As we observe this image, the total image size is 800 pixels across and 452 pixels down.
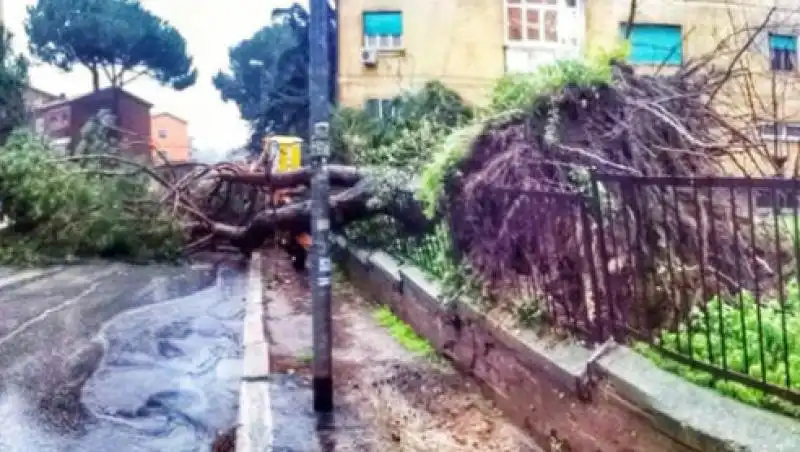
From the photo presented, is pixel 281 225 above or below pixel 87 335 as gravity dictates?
above

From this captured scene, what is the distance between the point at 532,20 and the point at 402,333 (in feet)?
51.1

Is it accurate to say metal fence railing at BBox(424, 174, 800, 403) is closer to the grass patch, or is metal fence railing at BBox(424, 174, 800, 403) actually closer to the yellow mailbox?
the grass patch

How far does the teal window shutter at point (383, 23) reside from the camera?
22.6 m

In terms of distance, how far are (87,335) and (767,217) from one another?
353 inches

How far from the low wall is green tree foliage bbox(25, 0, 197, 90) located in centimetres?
3522

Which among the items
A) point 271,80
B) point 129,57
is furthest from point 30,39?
point 271,80

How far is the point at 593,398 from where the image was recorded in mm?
4508

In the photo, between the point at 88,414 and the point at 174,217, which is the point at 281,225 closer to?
the point at 174,217

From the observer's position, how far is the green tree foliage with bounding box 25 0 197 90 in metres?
38.3

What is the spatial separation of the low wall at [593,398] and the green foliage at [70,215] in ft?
41.8

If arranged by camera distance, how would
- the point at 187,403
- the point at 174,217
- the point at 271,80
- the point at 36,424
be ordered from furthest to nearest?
the point at 271,80 < the point at 174,217 < the point at 187,403 < the point at 36,424

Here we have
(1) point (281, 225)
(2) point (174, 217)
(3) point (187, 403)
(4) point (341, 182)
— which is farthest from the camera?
(2) point (174, 217)

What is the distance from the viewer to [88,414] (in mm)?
7145

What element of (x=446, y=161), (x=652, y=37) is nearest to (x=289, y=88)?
(x=652, y=37)
